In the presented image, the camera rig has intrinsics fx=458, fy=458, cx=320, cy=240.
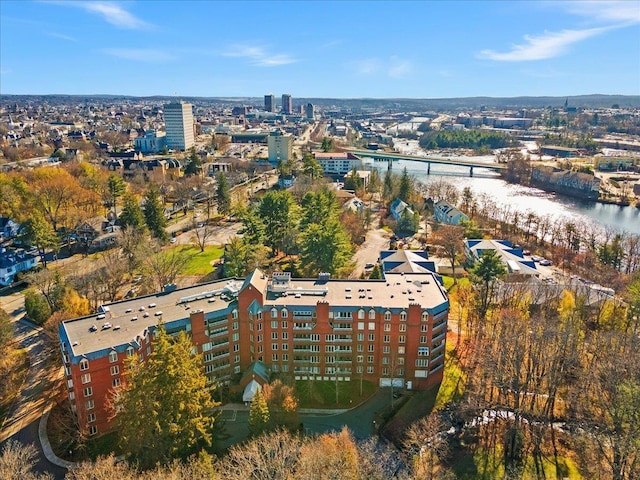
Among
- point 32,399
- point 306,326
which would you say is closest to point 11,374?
point 32,399

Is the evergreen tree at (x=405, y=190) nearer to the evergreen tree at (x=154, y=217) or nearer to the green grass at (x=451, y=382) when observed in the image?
the evergreen tree at (x=154, y=217)

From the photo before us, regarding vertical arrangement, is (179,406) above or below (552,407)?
above

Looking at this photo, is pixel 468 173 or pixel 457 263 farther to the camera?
pixel 468 173

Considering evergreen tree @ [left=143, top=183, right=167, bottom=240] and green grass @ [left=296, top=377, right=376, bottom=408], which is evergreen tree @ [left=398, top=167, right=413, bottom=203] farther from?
green grass @ [left=296, top=377, right=376, bottom=408]

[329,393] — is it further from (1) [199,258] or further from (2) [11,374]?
(1) [199,258]

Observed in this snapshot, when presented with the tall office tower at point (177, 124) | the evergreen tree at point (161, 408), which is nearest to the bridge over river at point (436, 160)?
the tall office tower at point (177, 124)

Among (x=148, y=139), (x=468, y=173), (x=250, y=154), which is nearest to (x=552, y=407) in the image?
(x=468, y=173)

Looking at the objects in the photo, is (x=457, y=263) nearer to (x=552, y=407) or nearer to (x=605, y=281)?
(x=605, y=281)
